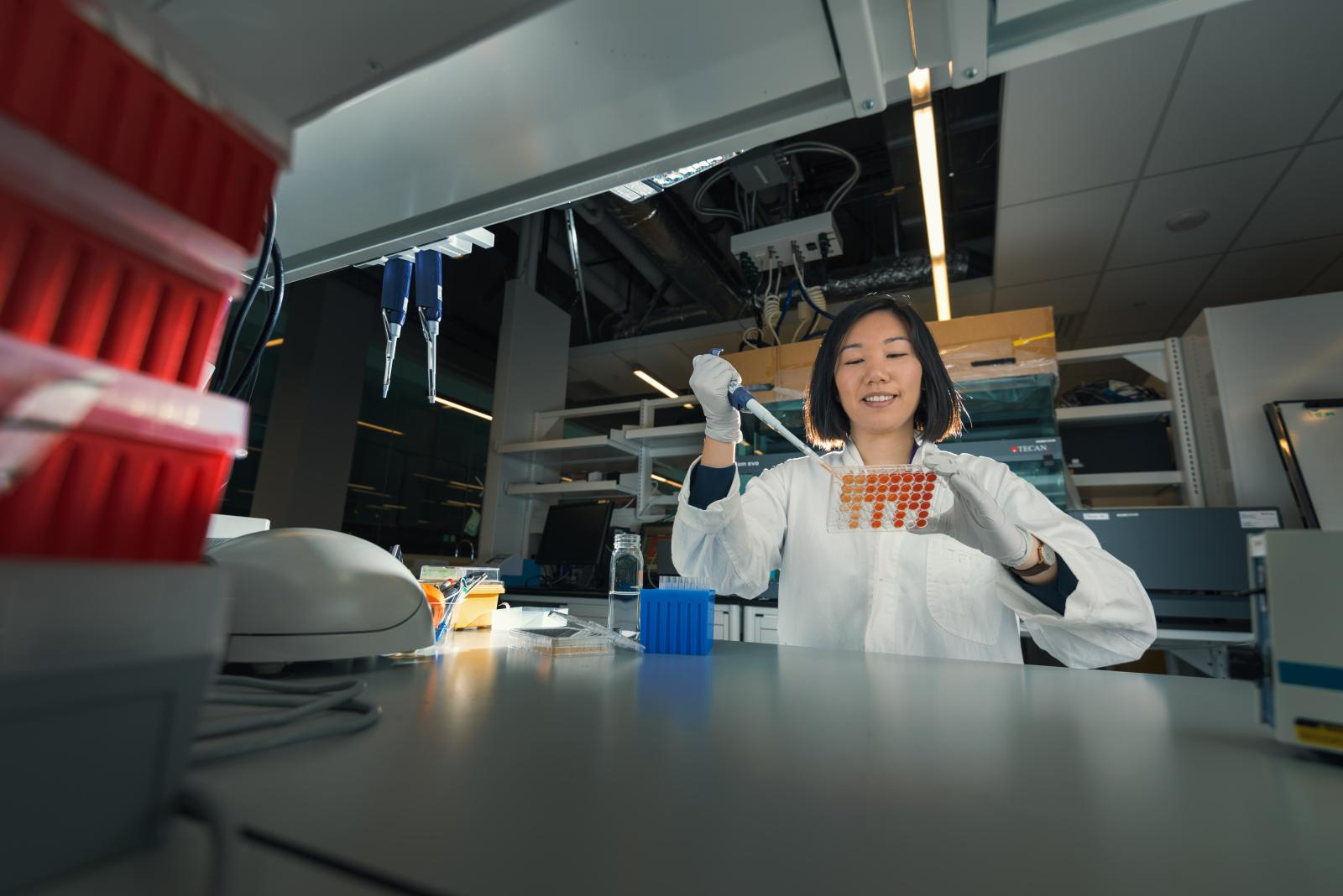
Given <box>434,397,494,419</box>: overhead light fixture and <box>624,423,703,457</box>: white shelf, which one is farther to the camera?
<box>434,397,494,419</box>: overhead light fixture

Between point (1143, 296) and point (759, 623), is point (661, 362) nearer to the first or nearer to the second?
point (759, 623)

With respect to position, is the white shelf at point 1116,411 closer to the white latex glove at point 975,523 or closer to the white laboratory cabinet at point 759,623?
the white laboratory cabinet at point 759,623

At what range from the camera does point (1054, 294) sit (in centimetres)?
334

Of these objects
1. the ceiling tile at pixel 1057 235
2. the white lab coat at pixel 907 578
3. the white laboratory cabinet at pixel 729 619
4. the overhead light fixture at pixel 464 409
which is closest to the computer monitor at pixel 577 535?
the white laboratory cabinet at pixel 729 619

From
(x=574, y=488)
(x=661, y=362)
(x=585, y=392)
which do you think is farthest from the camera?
(x=585, y=392)

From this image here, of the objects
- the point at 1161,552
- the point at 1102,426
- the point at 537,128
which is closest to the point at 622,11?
the point at 537,128

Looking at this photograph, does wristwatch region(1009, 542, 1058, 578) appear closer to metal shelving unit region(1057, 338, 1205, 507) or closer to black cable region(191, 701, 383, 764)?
black cable region(191, 701, 383, 764)

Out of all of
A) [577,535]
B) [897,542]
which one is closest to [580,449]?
[577,535]

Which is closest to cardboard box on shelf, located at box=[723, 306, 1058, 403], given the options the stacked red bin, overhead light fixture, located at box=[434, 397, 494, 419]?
the stacked red bin

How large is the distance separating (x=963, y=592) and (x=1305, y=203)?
2764 millimetres

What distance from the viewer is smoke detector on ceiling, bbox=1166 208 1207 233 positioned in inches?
104

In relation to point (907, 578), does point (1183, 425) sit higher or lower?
higher

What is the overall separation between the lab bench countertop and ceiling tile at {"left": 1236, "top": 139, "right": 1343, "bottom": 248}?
3.00 meters

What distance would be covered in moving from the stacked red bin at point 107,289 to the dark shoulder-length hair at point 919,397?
1393 millimetres
